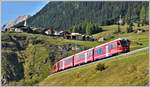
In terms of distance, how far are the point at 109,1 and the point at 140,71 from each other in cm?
698

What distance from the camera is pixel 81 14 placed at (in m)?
39.1

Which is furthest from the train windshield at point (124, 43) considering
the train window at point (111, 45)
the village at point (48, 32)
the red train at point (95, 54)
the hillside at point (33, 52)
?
the village at point (48, 32)

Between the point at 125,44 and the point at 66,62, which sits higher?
the point at 125,44

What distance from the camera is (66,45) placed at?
37781 millimetres

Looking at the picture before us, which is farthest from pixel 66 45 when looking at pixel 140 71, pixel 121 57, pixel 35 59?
pixel 140 71

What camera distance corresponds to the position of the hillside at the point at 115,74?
32.3 m

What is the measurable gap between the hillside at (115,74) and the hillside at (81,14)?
4.03 m

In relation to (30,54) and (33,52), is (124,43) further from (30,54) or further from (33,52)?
(30,54)

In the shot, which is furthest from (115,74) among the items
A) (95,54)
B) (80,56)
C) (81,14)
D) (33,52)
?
(81,14)

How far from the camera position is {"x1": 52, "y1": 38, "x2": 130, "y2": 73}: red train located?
1478 inches

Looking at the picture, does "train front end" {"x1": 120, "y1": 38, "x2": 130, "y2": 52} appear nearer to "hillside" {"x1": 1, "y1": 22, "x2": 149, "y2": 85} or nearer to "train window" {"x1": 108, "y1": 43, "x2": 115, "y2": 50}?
"hillside" {"x1": 1, "y1": 22, "x2": 149, "y2": 85}

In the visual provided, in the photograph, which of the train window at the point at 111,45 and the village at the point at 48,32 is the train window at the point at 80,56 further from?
the train window at the point at 111,45

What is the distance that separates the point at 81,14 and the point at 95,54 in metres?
3.34

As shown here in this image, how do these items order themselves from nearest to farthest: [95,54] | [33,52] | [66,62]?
[33,52] → [95,54] → [66,62]
